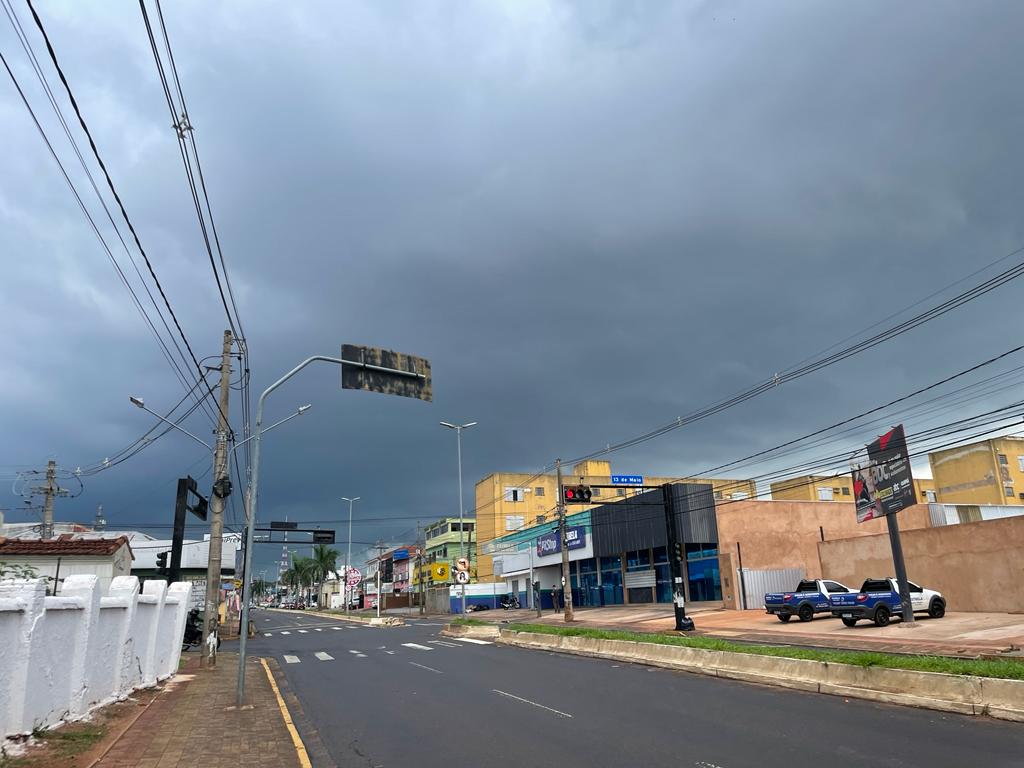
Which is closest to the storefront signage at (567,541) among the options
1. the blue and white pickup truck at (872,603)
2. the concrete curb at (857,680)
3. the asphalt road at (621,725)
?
the blue and white pickup truck at (872,603)

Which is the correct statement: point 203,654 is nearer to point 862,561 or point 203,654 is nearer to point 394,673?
point 394,673

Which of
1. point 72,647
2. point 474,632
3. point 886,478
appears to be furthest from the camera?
point 474,632

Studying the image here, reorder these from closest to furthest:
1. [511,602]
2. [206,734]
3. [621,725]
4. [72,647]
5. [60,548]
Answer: [72,647]
[621,725]
[206,734]
[60,548]
[511,602]

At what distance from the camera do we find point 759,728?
10.7 metres

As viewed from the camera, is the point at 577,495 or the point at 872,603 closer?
the point at 872,603

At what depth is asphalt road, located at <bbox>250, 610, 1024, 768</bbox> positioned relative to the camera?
8945 millimetres

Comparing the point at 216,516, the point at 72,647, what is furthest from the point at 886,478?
the point at 72,647

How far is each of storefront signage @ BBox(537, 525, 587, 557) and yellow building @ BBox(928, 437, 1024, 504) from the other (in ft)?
112

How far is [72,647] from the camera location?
11023mm

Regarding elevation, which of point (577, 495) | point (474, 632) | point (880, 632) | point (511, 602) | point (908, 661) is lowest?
point (474, 632)

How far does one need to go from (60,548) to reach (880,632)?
1176 inches

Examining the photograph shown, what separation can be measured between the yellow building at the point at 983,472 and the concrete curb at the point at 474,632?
48100 millimetres

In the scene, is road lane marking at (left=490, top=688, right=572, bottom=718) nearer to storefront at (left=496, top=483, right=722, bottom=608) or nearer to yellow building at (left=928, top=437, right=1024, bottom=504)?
storefront at (left=496, top=483, right=722, bottom=608)

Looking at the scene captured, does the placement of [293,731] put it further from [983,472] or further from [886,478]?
[983,472]
